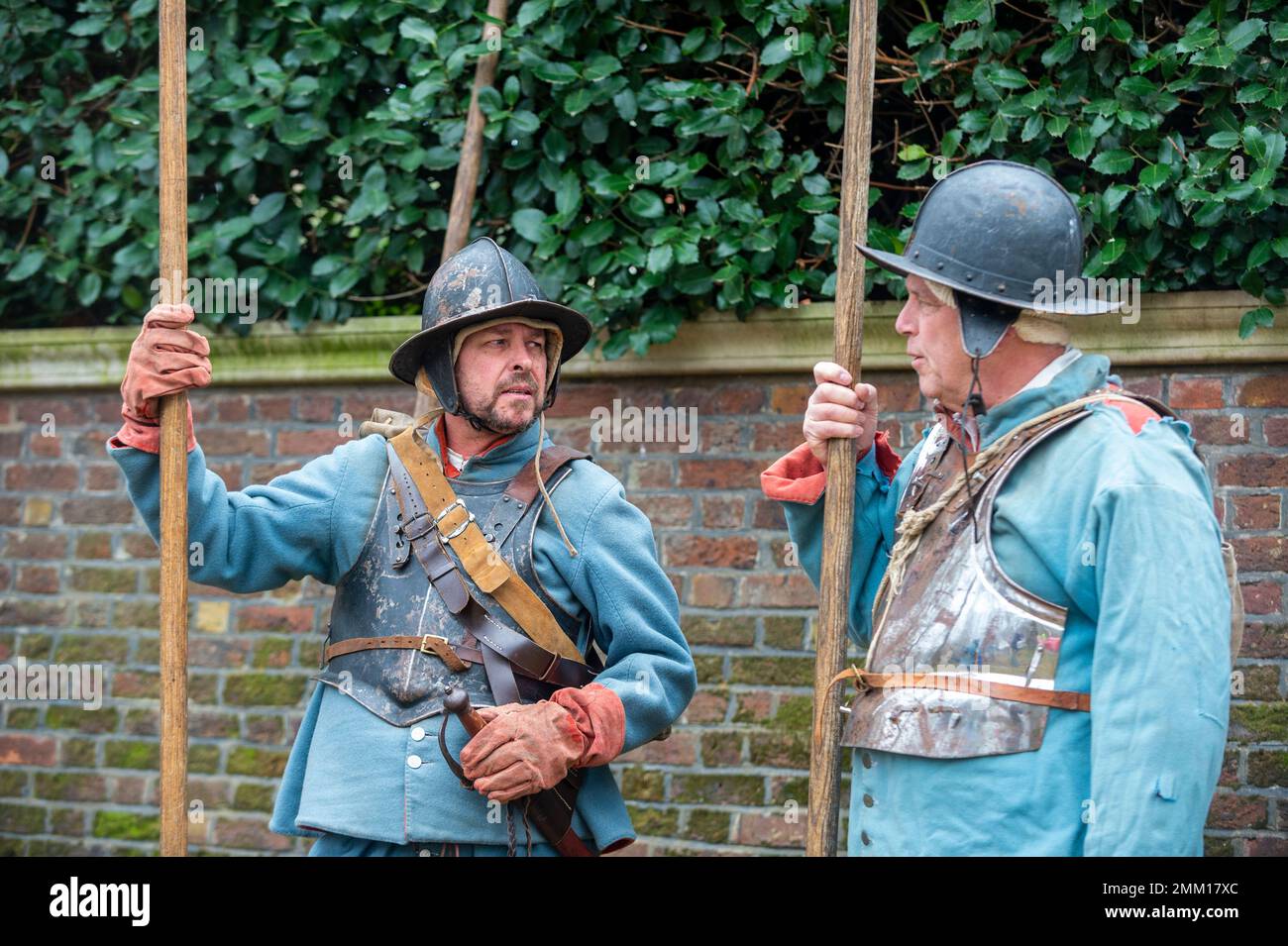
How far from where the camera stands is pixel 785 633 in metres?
5.08

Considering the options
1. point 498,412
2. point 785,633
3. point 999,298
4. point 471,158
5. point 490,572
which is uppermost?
point 471,158

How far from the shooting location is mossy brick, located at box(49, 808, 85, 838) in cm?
588

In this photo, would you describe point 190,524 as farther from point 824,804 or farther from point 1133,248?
point 1133,248

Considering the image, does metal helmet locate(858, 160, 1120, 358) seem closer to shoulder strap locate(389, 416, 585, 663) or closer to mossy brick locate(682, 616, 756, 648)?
shoulder strap locate(389, 416, 585, 663)

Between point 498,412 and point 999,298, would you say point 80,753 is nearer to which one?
point 498,412

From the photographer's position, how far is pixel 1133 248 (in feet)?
15.1

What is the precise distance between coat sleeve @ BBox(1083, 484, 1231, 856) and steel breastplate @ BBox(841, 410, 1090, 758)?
149 mm

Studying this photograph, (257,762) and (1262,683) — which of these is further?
(257,762)

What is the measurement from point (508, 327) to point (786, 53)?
1.70 meters

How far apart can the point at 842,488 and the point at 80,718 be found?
3728mm

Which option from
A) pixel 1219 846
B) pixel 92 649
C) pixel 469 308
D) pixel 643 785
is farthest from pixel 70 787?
pixel 1219 846

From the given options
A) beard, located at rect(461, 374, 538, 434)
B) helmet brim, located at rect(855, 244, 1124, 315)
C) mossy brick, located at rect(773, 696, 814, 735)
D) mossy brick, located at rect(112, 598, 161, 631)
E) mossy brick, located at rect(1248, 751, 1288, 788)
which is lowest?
mossy brick, located at rect(1248, 751, 1288, 788)

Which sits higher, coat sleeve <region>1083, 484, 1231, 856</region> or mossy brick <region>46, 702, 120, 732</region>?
coat sleeve <region>1083, 484, 1231, 856</region>

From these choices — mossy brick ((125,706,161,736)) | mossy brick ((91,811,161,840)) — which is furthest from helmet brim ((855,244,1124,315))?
mossy brick ((91,811,161,840))
